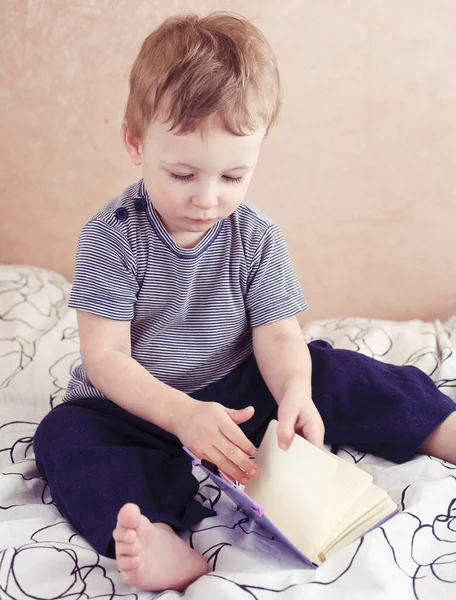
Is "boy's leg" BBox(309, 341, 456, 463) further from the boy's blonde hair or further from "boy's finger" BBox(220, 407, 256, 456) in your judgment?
the boy's blonde hair

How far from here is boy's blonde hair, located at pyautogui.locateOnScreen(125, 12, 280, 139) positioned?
82 cm

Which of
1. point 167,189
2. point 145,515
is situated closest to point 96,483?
point 145,515

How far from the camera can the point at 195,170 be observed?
0.84 metres

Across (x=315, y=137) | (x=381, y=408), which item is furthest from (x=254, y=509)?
(x=315, y=137)

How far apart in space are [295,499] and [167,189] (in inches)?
15.8

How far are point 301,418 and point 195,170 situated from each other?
0.34 m

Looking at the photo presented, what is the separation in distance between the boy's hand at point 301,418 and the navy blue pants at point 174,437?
0.11 m

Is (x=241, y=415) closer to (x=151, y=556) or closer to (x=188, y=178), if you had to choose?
(x=151, y=556)

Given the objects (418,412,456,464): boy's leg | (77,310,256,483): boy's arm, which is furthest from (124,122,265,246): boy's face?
(418,412,456,464): boy's leg

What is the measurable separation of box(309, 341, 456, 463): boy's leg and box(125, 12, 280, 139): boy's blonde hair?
38cm

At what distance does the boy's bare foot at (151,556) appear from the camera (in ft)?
2.32

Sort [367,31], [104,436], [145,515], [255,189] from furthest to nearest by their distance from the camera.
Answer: [255,189] → [367,31] → [104,436] → [145,515]

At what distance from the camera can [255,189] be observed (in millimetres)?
1659

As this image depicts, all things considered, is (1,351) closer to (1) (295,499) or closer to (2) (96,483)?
(2) (96,483)
